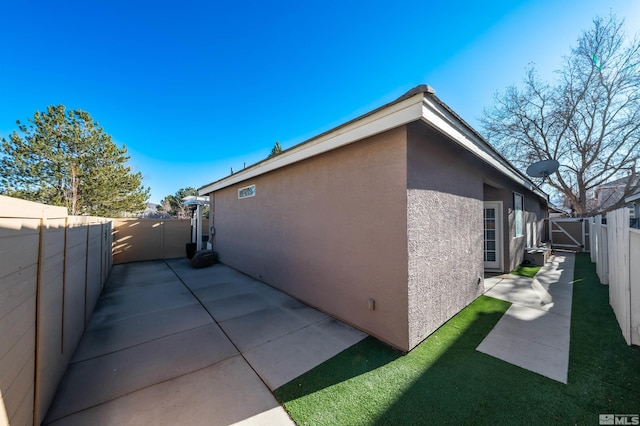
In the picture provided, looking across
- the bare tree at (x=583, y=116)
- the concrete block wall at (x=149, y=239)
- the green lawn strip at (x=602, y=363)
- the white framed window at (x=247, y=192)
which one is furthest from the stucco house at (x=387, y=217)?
the bare tree at (x=583, y=116)

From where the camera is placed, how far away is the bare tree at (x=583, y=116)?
12.2 meters

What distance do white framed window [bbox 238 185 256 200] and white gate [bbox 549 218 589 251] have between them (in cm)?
1598

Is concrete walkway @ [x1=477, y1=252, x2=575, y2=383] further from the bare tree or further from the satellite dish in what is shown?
the bare tree

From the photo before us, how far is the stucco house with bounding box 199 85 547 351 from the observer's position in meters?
2.95

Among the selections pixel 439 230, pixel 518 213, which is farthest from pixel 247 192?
pixel 518 213

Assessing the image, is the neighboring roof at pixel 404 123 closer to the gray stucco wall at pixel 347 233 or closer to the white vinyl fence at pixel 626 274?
the gray stucco wall at pixel 347 233

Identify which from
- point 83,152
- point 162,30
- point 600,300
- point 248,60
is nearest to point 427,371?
point 600,300

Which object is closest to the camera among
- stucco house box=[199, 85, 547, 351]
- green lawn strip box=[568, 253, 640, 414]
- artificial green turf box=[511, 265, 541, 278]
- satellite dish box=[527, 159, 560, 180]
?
green lawn strip box=[568, 253, 640, 414]

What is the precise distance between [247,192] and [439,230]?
5509 millimetres

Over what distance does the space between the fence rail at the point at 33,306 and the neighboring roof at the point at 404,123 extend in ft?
10.8

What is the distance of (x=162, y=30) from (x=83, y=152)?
1226cm

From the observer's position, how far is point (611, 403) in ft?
6.61

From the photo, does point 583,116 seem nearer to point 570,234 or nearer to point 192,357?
point 570,234

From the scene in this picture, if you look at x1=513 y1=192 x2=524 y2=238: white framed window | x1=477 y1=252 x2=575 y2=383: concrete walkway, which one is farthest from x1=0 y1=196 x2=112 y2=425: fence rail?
x1=513 y1=192 x2=524 y2=238: white framed window
